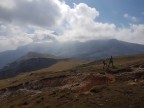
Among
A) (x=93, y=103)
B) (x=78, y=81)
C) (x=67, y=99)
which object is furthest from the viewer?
(x=78, y=81)

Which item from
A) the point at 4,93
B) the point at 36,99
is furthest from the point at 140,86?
the point at 4,93

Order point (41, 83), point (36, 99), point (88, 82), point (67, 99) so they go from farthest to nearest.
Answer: point (41, 83), point (88, 82), point (36, 99), point (67, 99)

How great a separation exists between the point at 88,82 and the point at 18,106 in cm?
1378

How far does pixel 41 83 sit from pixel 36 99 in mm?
18429

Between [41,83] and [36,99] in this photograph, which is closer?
[36,99]

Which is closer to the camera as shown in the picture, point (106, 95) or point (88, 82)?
point (106, 95)

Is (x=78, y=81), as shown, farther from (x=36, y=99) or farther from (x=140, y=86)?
(x=140, y=86)

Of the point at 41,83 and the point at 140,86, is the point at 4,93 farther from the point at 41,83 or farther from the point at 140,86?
the point at 140,86

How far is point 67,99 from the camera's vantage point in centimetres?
4562

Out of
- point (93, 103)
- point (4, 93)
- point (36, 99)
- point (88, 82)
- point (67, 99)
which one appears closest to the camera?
point (93, 103)

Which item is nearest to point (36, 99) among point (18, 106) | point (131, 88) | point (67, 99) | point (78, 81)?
point (18, 106)

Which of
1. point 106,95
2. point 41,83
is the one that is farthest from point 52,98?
point 41,83

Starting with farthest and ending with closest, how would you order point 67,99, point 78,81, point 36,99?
point 78,81 → point 36,99 → point 67,99

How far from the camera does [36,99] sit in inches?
2013
